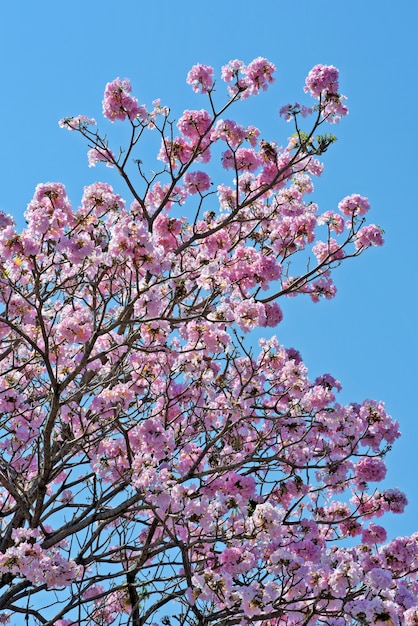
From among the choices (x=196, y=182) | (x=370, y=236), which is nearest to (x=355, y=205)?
(x=370, y=236)

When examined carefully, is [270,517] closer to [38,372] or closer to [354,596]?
[354,596]

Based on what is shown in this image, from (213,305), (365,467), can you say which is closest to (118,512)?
(213,305)

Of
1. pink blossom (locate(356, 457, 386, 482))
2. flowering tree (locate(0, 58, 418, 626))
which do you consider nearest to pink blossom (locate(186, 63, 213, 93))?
flowering tree (locate(0, 58, 418, 626))

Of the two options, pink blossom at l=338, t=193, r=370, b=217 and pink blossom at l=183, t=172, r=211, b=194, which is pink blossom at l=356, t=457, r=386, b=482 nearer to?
pink blossom at l=338, t=193, r=370, b=217

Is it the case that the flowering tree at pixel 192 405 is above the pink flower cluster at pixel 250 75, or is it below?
below

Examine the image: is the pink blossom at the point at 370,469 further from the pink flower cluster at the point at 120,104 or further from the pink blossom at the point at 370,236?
the pink flower cluster at the point at 120,104

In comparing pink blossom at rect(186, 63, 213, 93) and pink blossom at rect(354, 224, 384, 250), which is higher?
pink blossom at rect(186, 63, 213, 93)

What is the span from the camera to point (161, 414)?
7516 mm

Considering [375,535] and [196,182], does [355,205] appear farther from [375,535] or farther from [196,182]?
[375,535]

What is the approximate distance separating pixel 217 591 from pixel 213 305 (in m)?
2.61

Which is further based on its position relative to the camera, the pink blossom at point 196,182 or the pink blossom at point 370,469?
the pink blossom at point 196,182

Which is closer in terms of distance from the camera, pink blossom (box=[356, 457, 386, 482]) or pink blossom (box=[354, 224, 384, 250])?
pink blossom (box=[356, 457, 386, 482])

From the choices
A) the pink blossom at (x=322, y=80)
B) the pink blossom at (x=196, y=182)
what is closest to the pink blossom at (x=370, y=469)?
the pink blossom at (x=196, y=182)

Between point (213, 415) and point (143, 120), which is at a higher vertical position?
point (143, 120)
